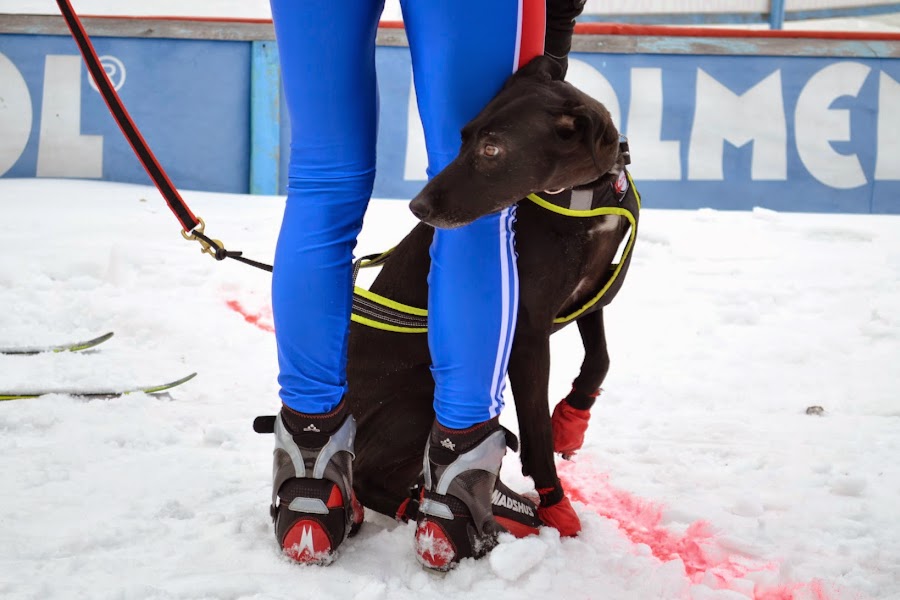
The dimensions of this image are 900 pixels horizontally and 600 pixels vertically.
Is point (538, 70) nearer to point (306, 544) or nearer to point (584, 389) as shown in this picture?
point (584, 389)

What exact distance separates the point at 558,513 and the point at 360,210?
0.65m

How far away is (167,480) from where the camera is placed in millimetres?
1733

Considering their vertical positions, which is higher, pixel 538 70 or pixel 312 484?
pixel 538 70

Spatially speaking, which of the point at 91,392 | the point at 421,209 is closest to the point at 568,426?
the point at 421,209

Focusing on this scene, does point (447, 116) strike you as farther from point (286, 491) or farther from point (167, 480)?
point (167, 480)

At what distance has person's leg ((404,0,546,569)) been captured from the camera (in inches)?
51.2

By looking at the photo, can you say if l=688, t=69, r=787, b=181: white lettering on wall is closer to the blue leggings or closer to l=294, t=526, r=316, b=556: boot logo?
the blue leggings

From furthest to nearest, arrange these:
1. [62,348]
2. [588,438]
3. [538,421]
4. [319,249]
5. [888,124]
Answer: [888,124] → [62,348] → [588,438] → [538,421] → [319,249]

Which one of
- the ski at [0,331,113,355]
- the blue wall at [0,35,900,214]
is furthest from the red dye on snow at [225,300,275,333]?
the blue wall at [0,35,900,214]

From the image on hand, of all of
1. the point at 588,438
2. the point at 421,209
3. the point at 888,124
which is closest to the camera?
the point at 421,209

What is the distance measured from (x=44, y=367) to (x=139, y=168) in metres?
3.38

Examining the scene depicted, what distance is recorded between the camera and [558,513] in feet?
5.05

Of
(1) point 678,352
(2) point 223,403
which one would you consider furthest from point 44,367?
(1) point 678,352

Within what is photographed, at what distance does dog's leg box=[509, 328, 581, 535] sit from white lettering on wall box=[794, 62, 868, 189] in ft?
14.8
